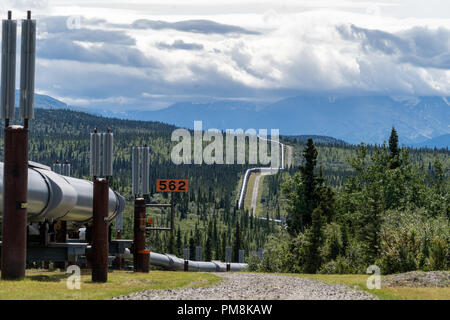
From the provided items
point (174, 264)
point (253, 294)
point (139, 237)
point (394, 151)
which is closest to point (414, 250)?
point (139, 237)

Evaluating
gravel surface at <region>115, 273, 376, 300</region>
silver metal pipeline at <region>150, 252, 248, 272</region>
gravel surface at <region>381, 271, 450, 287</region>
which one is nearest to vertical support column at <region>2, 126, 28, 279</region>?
gravel surface at <region>115, 273, 376, 300</region>

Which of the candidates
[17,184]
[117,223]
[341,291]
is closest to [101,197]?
[17,184]

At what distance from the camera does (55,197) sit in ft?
102

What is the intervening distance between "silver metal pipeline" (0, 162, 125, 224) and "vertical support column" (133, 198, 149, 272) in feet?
16.7

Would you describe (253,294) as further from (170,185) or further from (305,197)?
(305,197)

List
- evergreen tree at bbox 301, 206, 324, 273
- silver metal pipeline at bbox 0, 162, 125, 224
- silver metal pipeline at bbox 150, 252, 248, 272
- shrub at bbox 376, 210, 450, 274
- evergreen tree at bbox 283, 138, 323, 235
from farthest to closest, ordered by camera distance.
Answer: evergreen tree at bbox 283, 138, 323, 235
silver metal pipeline at bbox 150, 252, 248, 272
evergreen tree at bbox 301, 206, 324, 273
shrub at bbox 376, 210, 450, 274
silver metal pipeline at bbox 0, 162, 125, 224

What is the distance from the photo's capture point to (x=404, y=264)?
39375mm

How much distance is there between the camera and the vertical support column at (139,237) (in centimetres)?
4162

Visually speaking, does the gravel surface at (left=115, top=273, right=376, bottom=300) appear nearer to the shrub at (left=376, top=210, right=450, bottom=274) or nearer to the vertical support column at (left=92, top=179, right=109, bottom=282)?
the vertical support column at (left=92, top=179, right=109, bottom=282)

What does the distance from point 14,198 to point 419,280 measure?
16.5 meters

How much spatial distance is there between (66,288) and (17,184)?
4.30 meters

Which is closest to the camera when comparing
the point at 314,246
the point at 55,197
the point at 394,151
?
the point at 55,197

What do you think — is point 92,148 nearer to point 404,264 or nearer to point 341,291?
point 341,291

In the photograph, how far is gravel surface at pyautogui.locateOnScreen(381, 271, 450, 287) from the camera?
2784 centimetres
